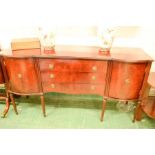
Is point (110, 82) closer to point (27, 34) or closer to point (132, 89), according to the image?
point (132, 89)

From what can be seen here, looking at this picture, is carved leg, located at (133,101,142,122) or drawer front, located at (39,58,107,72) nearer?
drawer front, located at (39,58,107,72)

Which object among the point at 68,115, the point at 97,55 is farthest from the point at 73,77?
the point at 68,115

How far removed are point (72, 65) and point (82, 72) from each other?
0.13 metres

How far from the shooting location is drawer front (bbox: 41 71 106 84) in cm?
178

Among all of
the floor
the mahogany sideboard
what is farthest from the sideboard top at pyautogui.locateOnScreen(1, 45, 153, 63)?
the floor

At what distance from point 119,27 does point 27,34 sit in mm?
1212

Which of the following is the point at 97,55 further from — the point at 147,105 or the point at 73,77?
the point at 147,105

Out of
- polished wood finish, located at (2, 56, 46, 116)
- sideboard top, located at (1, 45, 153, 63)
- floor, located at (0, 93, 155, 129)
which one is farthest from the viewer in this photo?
floor, located at (0, 93, 155, 129)

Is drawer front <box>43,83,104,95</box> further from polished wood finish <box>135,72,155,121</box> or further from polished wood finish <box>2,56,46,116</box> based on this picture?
polished wood finish <box>135,72,155,121</box>

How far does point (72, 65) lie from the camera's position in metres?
1.74

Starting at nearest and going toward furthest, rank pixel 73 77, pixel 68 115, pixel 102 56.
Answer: pixel 102 56
pixel 73 77
pixel 68 115

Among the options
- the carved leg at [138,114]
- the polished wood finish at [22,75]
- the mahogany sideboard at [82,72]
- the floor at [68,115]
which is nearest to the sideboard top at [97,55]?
the mahogany sideboard at [82,72]
